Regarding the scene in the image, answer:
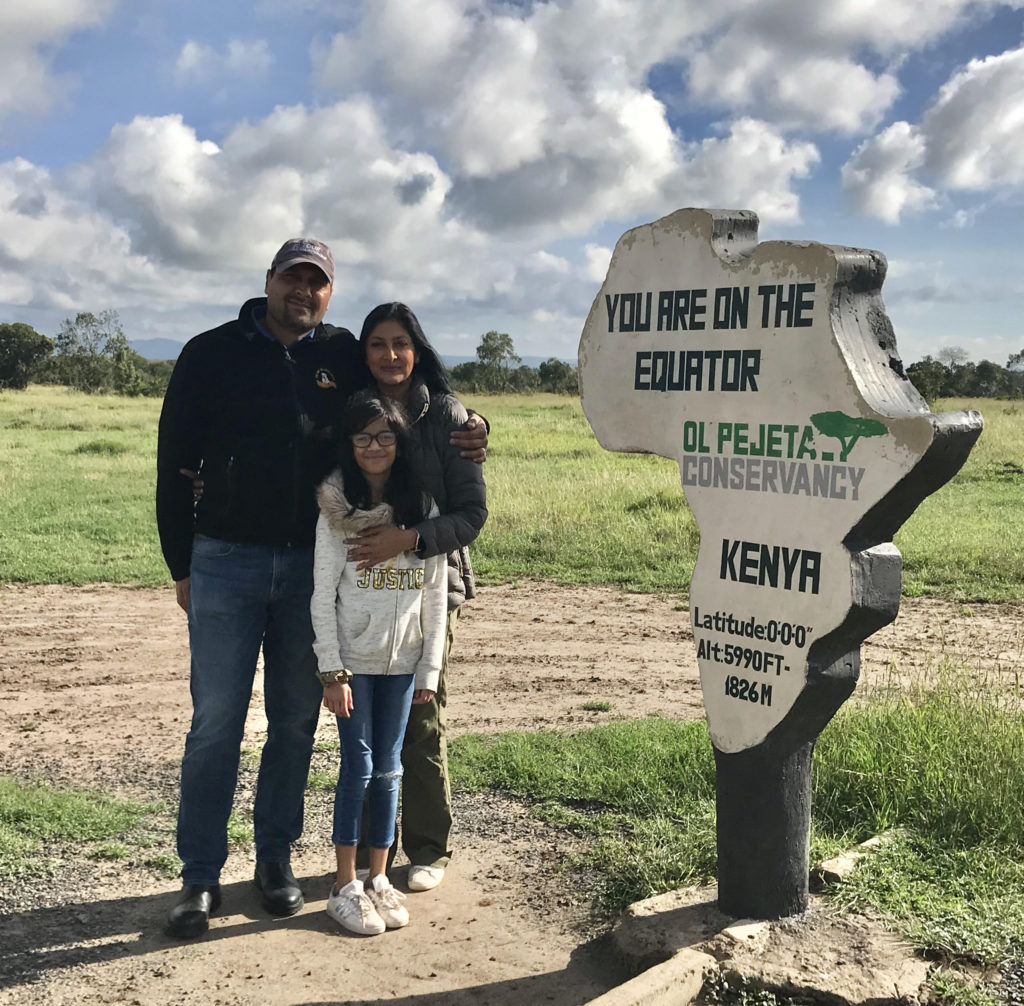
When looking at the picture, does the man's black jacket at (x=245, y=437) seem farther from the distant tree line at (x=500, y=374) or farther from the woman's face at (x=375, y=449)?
the distant tree line at (x=500, y=374)

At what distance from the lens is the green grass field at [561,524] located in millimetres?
9609

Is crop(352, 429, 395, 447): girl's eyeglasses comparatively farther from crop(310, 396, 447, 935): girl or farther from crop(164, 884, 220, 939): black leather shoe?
crop(164, 884, 220, 939): black leather shoe

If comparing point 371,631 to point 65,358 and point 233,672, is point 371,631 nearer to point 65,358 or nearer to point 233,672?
point 233,672

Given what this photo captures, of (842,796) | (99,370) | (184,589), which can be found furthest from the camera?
(99,370)

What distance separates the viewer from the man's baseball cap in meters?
3.46

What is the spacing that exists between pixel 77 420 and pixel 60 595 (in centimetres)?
1912

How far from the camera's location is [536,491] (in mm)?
13719

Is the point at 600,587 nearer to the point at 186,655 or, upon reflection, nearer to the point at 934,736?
the point at 186,655

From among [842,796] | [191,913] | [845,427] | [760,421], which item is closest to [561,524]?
[842,796]

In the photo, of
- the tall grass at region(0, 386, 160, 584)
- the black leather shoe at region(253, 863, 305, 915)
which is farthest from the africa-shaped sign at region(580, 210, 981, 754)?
the tall grass at region(0, 386, 160, 584)

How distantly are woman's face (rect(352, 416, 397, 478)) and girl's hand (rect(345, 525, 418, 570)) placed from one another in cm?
19

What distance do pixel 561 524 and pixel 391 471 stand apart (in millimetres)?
8170

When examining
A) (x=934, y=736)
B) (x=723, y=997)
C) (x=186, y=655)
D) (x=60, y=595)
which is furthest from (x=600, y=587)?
(x=723, y=997)

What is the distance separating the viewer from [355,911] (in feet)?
11.2
